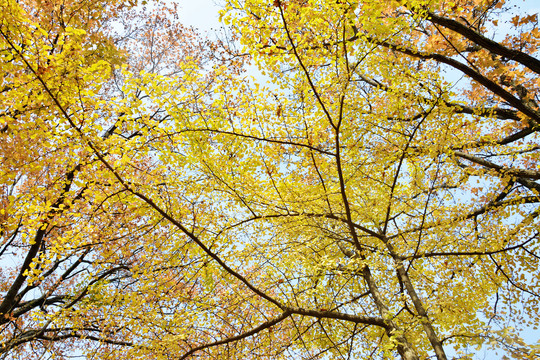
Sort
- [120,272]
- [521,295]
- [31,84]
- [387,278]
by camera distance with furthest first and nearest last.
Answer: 1. [120,272]
2. [387,278]
3. [521,295]
4. [31,84]

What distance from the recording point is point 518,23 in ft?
12.4

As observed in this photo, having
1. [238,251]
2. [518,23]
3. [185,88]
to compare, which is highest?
[518,23]

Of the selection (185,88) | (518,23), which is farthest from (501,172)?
(185,88)

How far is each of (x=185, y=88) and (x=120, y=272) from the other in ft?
20.4

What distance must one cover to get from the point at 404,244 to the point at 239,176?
8.97ft

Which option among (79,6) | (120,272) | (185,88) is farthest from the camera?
(120,272)

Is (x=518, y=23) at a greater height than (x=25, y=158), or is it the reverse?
(x=518, y=23)

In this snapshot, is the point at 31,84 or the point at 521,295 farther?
the point at 521,295

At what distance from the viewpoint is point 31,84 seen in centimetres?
262

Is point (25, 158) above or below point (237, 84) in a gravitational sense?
below

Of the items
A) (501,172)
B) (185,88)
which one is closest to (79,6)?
(185,88)

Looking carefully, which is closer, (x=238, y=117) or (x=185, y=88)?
(x=185, y=88)

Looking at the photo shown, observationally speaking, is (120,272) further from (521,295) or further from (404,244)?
(521,295)

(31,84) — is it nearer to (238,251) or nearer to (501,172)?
(238,251)
